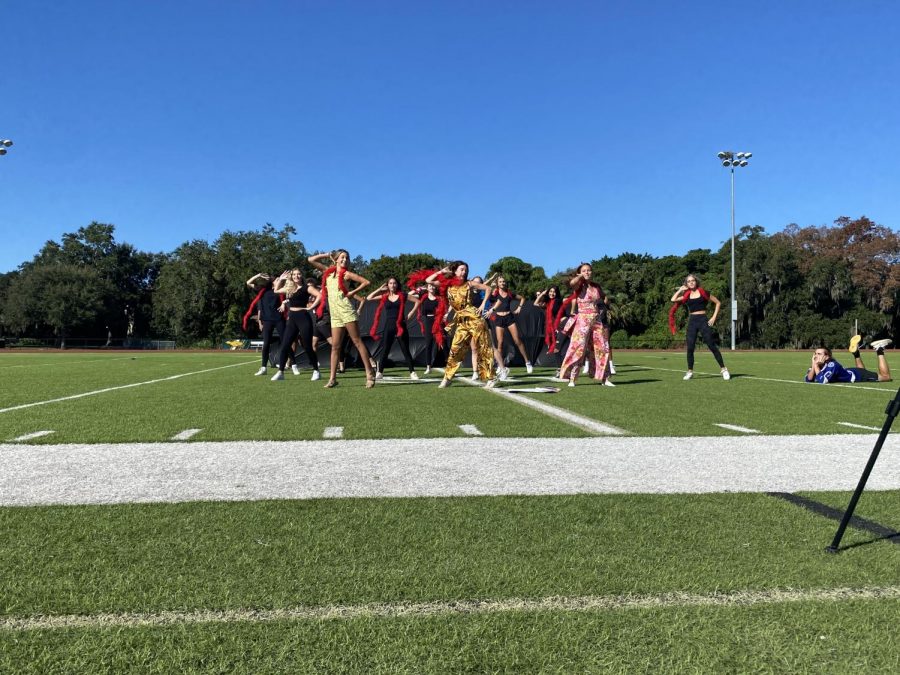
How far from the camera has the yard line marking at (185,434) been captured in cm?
570

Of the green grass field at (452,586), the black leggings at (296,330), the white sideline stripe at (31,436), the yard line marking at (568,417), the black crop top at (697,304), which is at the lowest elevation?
the yard line marking at (568,417)

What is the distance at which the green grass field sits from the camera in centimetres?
184

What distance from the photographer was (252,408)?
8.03 meters

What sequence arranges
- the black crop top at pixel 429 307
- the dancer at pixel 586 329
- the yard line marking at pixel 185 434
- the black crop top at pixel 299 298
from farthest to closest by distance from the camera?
the black crop top at pixel 429 307
the black crop top at pixel 299 298
the dancer at pixel 586 329
the yard line marking at pixel 185 434

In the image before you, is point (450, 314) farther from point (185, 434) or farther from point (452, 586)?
point (452, 586)

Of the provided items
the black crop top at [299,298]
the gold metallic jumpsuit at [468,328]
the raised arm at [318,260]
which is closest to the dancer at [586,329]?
the gold metallic jumpsuit at [468,328]

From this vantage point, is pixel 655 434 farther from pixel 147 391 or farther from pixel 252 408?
pixel 147 391

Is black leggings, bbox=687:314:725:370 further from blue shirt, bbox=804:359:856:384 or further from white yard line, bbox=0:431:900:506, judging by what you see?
white yard line, bbox=0:431:900:506

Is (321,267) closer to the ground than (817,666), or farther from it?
farther from it

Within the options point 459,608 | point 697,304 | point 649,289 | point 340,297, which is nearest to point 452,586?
point 459,608

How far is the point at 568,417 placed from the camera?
24.1 ft

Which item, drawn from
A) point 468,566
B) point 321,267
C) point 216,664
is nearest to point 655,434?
point 468,566

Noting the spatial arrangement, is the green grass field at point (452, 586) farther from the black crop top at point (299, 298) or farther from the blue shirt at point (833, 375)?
the blue shirt at point (833, 375)

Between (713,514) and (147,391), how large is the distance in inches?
366
